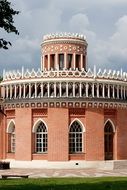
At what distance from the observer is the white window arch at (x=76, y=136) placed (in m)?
41.3

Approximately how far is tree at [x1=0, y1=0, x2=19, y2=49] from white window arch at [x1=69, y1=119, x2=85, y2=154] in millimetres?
24514

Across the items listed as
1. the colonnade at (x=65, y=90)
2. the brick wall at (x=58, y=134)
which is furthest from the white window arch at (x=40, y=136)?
the colonnade at (x=65, y=90)

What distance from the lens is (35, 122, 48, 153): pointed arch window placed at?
41562mm

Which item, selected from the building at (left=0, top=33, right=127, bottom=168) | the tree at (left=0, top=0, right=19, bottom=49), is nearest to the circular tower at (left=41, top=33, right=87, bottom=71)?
the building at (left=0, top=33, right=127, bottom=168)

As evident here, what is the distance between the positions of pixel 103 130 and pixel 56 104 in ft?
15.1

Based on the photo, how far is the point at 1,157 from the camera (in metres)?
44.2

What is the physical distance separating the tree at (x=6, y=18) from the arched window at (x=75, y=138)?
24663 millimetres

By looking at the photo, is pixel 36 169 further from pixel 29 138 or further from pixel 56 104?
pixel 56 104

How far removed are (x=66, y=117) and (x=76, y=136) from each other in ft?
6.34

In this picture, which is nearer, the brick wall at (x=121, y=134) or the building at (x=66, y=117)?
the building at (x=66, y=117)

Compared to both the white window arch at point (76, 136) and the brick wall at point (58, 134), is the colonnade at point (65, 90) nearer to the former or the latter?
the brick wall at point (58, 134)

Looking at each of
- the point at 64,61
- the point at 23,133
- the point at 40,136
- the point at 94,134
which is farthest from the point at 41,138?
the point at 64,61

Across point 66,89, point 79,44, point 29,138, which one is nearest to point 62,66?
point 79,44

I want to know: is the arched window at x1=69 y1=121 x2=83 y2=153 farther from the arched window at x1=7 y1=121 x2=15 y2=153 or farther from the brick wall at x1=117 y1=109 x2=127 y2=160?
the arched window at x1=7 y1=121 x2=15 y2=153
